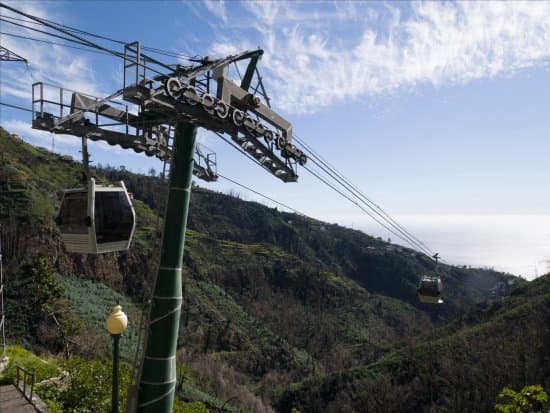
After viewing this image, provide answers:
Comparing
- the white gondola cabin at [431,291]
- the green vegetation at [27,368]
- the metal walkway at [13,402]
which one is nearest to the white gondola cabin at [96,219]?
the metal walkway at [13,402]

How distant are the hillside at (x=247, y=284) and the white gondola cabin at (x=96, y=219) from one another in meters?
0.63

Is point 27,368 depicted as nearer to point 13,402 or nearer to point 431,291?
point 13,402

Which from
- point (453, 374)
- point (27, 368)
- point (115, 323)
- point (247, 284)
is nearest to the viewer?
point (115, 323)

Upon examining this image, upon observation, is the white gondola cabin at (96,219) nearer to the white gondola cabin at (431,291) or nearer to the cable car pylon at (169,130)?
the cable car pylon at (169,130)

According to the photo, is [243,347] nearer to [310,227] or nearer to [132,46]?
[132,46]

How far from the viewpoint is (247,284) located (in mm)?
95625

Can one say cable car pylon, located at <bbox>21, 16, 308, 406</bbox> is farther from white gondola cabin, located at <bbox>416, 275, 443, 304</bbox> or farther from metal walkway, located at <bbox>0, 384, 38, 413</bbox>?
white gondola cabin, located at <bbox>416, 275, 443, 304</bbox>

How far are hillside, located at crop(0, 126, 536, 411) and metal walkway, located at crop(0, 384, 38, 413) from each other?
7850 mm

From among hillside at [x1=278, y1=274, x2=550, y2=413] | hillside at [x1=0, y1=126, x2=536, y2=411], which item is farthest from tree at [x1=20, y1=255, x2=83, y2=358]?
hillside at [x1=278, y1=274, x2=550, y2=413]

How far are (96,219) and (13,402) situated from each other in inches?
350

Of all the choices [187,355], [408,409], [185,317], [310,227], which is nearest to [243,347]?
[185,317]

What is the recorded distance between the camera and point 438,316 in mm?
114375

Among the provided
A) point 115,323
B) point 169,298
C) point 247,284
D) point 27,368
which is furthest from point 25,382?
point 247,284

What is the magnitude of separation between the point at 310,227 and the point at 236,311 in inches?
3357
